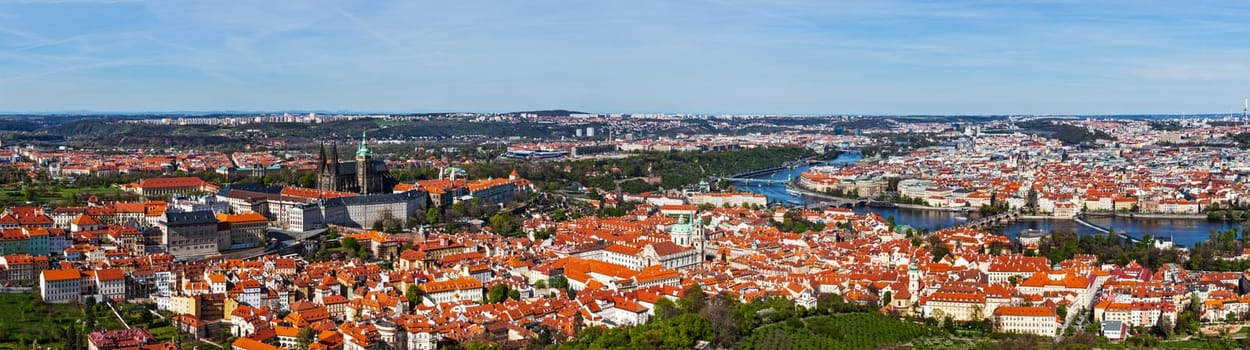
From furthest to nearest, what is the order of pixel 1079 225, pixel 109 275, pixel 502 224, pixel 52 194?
pixel 1079 225 < pixel 52 194 < pixel 502 224 < pixel 109 275

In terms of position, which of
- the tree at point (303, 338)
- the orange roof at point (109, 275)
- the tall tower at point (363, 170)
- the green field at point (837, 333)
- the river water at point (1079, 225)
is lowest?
the river water at point (1079, 225)

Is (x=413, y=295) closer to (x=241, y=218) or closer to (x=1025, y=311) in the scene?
(x=241, y=218)

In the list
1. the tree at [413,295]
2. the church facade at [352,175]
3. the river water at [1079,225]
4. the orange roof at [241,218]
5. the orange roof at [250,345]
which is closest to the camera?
the orange roof at [250,345]

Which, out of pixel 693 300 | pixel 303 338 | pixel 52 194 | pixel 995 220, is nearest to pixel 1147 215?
pixel 995 220

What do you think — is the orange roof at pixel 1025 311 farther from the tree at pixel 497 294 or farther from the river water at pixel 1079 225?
the river water at pixel 1079 225

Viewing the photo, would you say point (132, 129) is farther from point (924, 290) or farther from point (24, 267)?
point (924, 290)

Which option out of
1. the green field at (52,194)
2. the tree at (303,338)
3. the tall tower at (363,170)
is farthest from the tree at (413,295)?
the tall tower at (363,170)

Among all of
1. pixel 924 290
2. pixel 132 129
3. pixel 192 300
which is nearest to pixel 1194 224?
pixel 924 290

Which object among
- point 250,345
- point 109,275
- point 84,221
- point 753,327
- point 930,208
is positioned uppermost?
point 84,221
